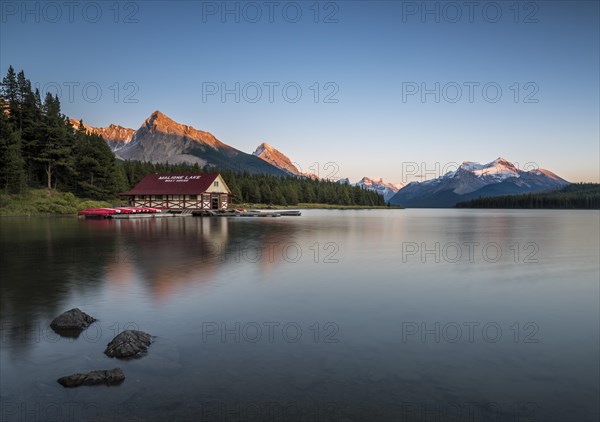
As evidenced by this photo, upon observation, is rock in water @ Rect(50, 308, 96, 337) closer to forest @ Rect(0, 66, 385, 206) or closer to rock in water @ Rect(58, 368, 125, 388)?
rock in water @ Rect(58, 368, 125, 388)

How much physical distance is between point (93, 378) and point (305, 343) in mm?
4624

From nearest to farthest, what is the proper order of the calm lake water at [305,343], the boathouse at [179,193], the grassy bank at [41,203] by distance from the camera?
the calm lake water at [305,343], the grassy bank at [41,203], the boathouse at [179,193]

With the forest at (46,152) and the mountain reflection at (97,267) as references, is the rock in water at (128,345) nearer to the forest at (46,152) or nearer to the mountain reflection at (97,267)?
the mountain reflection at (97,267)

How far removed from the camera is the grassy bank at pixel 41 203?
224ft

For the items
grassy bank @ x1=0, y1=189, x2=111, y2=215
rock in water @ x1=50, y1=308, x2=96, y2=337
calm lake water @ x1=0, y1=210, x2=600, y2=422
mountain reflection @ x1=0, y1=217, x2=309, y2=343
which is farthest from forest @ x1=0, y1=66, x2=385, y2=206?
rock in water @ x1=50, y1=308, x2=96, y2=337

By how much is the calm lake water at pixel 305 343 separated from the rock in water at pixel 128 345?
23 centimetres

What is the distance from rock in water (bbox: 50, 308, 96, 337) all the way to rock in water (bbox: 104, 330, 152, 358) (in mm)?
1731

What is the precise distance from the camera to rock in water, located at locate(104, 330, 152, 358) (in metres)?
8.58

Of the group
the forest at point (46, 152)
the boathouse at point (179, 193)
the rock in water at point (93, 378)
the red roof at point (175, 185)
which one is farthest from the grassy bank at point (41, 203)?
the rock in water at point (93, 378)

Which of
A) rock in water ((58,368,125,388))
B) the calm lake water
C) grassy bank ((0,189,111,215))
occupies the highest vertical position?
grassy bank ((0,189,111,215))

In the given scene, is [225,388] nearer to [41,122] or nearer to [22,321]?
[22,321]

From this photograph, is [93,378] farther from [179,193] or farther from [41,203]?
[179,193]

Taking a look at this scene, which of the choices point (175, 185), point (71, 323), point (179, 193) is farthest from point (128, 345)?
point (175, 185)

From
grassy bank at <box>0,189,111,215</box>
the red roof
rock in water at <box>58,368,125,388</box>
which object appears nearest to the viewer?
rock in water at <box>58,368,125,388</box>
